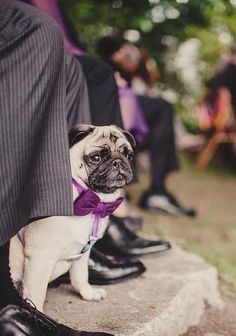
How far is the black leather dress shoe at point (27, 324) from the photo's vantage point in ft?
5.53

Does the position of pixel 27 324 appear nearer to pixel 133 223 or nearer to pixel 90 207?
pixel 90 207

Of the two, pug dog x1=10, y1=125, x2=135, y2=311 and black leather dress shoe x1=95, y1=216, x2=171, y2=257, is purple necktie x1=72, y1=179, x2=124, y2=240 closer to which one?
pug dog x1=10, y1=125, x2=135, y2=311

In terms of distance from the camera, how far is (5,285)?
178 centimetres

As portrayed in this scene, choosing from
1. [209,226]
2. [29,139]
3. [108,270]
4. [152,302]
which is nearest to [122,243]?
[108,270]

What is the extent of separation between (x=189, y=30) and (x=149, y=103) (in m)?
0.68

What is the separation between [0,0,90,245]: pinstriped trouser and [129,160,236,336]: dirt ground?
1.16 meters

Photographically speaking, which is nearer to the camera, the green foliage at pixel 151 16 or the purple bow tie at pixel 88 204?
the purple bow tie at pixel 88 204

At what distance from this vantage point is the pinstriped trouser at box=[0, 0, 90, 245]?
1654 millimetres

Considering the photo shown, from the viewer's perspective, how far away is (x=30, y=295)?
6.27 ft

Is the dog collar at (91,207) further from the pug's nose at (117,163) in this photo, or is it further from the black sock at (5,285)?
the black sock at (5,285)

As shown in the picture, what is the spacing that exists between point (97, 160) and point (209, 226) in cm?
248

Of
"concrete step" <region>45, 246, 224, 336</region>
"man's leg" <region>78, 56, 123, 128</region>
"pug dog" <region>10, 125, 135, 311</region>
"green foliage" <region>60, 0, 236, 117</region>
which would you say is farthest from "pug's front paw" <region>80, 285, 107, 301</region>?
"green foliage" <region>60, 0, 236, 117</region>

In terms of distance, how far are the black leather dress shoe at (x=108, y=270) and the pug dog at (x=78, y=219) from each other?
0.32 metres

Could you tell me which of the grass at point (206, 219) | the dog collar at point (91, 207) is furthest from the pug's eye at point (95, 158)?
the grass at point (206, 219)
